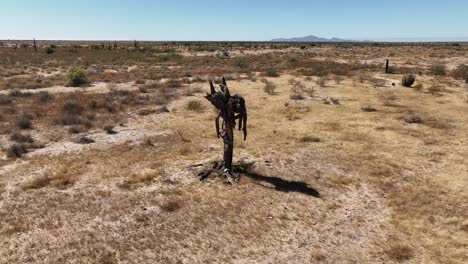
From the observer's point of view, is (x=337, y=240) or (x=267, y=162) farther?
(x=267, y=162)

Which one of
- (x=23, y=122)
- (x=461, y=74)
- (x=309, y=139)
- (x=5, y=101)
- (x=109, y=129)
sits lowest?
(x=309, y=139)

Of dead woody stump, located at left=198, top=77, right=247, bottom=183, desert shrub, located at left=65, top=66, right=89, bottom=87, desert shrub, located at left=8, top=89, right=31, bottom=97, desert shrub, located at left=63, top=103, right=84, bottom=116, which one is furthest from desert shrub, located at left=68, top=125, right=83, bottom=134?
desert shrub, located at left=65, top=66, right=89, bottom=87

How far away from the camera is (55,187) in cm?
1170

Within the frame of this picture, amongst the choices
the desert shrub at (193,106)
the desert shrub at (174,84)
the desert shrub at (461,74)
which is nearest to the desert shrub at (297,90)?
the desert shrub at (193,106)

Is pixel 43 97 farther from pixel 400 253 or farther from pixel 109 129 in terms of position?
pixel 400 253

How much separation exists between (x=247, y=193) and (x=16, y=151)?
8.78 metres

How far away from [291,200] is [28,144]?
10.6m

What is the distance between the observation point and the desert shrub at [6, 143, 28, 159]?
46.8ft

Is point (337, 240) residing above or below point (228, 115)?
below

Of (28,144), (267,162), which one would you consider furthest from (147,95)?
(267,162)

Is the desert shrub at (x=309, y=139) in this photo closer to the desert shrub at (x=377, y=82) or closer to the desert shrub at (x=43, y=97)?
the desert shrub at (x=43, y=97)

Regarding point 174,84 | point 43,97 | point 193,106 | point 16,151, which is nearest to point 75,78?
point 43,97

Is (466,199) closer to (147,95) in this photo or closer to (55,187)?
(55,187)

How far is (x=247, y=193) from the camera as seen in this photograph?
37.6ft
